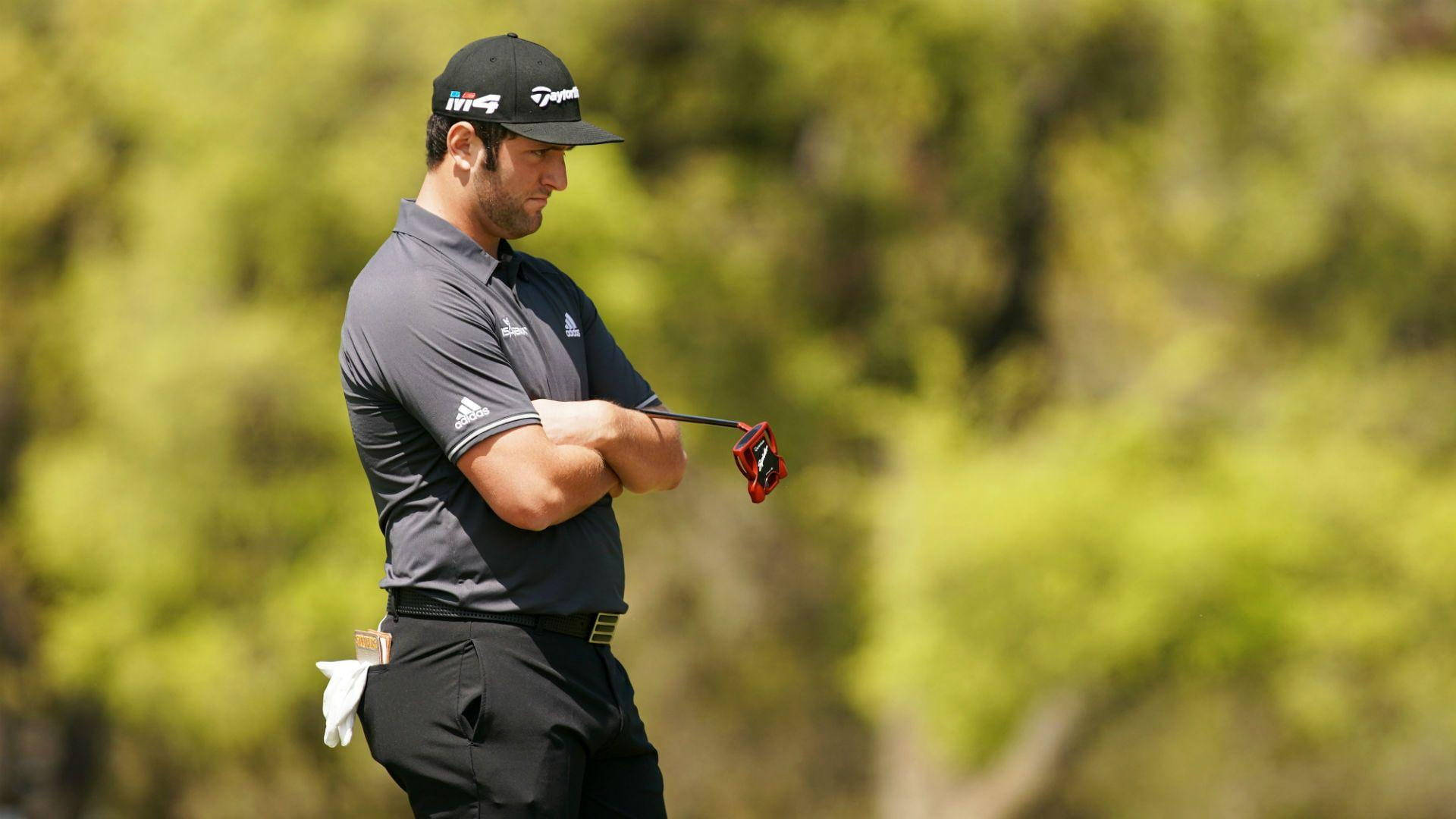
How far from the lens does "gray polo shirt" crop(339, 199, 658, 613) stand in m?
2.70

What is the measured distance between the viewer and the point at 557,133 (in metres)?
2.78

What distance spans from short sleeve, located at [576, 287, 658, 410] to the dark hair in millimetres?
365

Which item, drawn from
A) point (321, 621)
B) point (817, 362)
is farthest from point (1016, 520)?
point (321, 621)

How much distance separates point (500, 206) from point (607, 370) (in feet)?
1.29

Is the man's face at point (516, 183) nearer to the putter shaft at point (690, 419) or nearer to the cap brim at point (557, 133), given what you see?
the cap brim at point (557, 133)

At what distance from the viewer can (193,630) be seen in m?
12.2

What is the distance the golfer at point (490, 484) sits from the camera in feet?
8.87

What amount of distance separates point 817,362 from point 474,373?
35.7 ft

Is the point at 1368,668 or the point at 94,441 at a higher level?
the point at 94,441

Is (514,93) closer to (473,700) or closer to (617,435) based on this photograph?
(617,435)

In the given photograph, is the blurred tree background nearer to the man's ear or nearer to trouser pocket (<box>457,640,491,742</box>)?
the man's ear

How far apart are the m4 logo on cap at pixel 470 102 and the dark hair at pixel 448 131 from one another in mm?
22

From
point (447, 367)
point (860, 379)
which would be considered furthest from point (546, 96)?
point (860, 379)

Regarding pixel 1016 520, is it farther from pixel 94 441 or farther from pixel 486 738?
pixel 486 738
